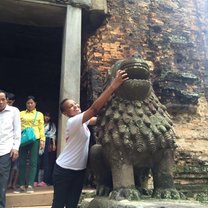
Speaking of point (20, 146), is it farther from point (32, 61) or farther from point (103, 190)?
point (32, 61)

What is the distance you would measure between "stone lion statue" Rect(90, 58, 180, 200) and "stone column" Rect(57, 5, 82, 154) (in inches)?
99.4

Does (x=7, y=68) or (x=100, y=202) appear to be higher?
(x=7, y=68)

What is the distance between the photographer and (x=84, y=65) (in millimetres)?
6926

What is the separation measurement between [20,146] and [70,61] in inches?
79.3

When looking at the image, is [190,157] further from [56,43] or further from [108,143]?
[56,43]

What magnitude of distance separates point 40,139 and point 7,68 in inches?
245

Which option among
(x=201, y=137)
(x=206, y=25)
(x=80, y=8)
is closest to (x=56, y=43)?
(x=80, y=8)

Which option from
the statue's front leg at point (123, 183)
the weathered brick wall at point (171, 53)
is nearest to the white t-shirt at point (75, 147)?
the statue's front leg at point (123, 183)

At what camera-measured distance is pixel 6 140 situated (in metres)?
3.74

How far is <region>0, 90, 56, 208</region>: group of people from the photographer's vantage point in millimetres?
3701

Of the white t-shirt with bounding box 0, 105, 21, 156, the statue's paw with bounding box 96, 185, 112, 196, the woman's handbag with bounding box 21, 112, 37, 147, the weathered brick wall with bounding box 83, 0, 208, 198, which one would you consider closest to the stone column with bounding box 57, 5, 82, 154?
the weathered brick wall with bounding box 83, 0, 208, 198

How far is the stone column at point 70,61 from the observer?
5.88 meters

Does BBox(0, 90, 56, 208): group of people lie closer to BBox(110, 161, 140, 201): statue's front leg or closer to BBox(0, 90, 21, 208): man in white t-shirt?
BBox(0, 90, 21, 208): man in white t-shirt

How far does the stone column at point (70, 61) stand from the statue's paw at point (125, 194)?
108 inches
